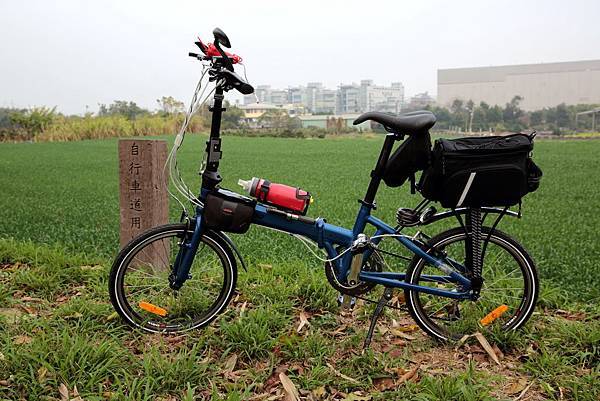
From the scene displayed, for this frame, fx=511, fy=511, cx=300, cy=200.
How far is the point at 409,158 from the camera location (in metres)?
2.35

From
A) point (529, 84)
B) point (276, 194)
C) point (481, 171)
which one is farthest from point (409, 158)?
point (529, 84)

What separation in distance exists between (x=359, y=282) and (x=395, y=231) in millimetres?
315

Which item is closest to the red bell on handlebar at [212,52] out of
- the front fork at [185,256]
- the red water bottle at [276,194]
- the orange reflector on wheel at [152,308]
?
the red water bottle at [276,194]

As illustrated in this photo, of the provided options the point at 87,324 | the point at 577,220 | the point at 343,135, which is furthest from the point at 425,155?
the point at 343,135

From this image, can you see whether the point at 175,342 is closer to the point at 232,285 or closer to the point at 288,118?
the point at 232,285

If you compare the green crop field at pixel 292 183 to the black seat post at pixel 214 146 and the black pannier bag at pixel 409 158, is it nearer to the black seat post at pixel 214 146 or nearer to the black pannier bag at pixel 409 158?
the black seat post at pixel 214 146

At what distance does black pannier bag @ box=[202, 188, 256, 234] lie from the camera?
244 centimetres

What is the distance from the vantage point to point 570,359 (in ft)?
7.82

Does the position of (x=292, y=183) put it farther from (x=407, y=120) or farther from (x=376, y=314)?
(x=407, y=120)

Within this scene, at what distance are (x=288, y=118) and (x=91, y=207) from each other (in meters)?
12.8

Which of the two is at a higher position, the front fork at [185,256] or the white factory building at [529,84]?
the white factory building at [529,84]

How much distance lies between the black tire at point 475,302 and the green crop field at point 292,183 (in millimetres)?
631

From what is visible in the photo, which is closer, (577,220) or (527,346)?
(527,346)

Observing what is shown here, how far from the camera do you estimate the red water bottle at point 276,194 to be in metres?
2.48
